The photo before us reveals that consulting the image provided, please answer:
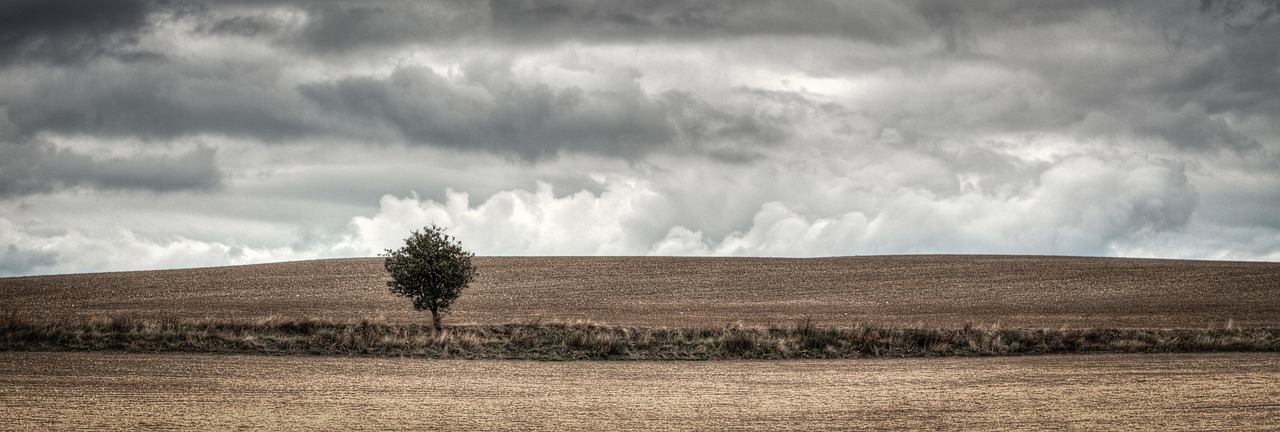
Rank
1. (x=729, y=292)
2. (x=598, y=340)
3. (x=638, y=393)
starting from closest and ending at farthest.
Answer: (x=638, y=393), (x=598, y=340), (x=729, y=292)

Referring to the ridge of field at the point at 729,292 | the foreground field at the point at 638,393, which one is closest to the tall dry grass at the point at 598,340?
the foreground field at the point at 638,393

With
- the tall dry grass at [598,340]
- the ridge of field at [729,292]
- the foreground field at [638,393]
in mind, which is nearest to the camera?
the foreground field at [638,393]

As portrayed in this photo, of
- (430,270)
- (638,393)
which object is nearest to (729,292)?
(430,270)

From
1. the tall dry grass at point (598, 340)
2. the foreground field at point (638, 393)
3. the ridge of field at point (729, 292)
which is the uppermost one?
the ridge of field at point (729, 292)

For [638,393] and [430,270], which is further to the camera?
[430,270]

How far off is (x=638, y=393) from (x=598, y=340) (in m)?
10.2

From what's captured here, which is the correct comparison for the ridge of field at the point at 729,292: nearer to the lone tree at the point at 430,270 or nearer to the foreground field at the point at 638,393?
the lone tree at the point at 430,270

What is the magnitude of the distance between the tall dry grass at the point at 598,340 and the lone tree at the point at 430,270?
3080 millimetres

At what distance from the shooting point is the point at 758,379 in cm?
2839

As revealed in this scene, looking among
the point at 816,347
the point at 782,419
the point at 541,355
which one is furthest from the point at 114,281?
the point at 782,419

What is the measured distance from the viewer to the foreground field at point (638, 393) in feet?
66.3

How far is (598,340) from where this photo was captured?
35094 mm

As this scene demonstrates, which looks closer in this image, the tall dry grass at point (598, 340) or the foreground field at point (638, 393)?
the foreground field at point (638, 393)

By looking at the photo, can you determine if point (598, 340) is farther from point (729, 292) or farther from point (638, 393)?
point (729, 292)
